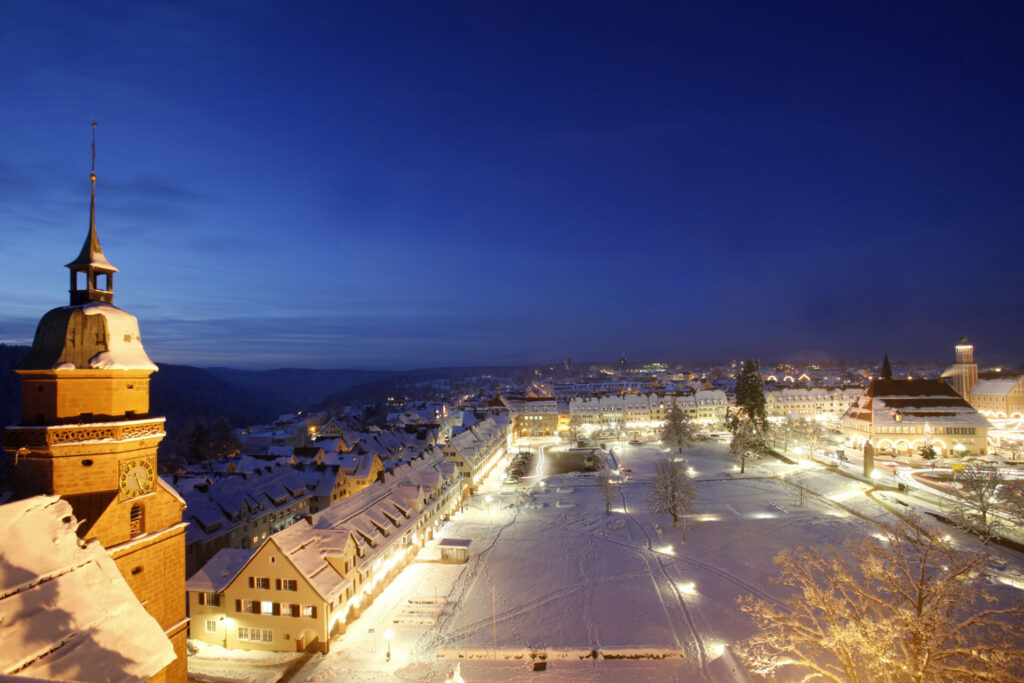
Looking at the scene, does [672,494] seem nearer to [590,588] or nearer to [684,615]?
[590,588]

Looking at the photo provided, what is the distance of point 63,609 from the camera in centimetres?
979

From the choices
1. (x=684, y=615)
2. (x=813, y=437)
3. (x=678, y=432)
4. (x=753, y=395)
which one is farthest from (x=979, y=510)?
(x=753, y=395)

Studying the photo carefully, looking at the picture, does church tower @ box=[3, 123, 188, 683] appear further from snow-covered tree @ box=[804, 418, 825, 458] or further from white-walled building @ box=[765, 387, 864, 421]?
white-walled building @ box=[765, 387, 864, 421]

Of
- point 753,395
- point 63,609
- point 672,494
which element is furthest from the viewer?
point 753,395

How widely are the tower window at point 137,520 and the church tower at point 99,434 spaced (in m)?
0.03

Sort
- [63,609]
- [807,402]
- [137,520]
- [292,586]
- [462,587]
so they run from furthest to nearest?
[807,402] → [462,587] → [292,586] → [137,520] → [63,609]

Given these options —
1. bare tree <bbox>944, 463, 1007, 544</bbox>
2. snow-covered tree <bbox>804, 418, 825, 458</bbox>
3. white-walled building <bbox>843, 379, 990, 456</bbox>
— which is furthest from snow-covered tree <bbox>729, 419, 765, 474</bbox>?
bare tree <bbox>944, 463, 1007, 544</bbox>

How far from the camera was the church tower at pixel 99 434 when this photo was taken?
40.5 ft

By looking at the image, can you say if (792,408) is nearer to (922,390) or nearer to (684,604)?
(922,390)

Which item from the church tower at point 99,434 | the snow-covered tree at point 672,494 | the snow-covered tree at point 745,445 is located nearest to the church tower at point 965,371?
the snow-covered tree at point 745,445

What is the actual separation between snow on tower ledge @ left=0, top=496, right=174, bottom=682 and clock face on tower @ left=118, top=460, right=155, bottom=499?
191 centimetres

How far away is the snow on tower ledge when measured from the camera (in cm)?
891

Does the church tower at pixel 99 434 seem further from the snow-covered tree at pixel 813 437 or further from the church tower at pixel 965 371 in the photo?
the church tower at pixel 965 371

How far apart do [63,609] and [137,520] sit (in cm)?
460
